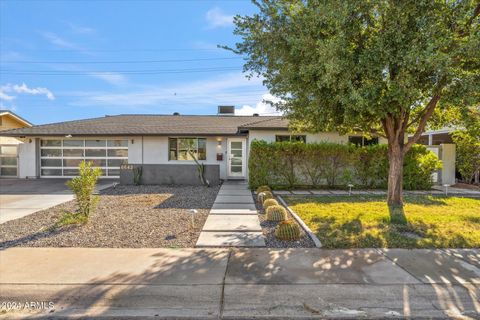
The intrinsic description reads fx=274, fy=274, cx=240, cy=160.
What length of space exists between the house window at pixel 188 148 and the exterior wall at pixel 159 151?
25 centimetres

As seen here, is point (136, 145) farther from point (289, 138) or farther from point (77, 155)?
point (289, 138)

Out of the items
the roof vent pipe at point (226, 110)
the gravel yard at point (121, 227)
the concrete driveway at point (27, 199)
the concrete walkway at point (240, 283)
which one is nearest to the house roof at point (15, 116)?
the concrete driveway at point (27, 199)

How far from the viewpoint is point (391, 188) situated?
26.1ft

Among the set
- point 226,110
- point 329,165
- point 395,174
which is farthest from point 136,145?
point 395,174

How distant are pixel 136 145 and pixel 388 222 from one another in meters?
12.9

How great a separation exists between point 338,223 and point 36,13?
1597 centimetres

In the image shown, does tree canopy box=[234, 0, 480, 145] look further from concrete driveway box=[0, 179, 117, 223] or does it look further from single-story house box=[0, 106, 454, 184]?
concrete driveway box=[0, 179, 117, 223]

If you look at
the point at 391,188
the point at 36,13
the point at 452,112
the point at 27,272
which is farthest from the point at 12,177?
the point at 452,112

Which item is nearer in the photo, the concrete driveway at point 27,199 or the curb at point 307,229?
the curb at point 307,229

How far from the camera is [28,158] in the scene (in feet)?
Answer: 50.7

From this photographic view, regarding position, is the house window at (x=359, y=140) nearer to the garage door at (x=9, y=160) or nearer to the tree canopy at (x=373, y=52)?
the tree canopy at (x=373, y=52)

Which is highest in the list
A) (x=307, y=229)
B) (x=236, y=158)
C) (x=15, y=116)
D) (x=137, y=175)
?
(x=15, y=116)

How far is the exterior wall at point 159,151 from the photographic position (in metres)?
15.0

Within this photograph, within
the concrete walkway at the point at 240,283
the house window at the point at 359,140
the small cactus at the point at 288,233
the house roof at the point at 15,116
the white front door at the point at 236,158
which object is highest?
the house roof at the point at 15,116
